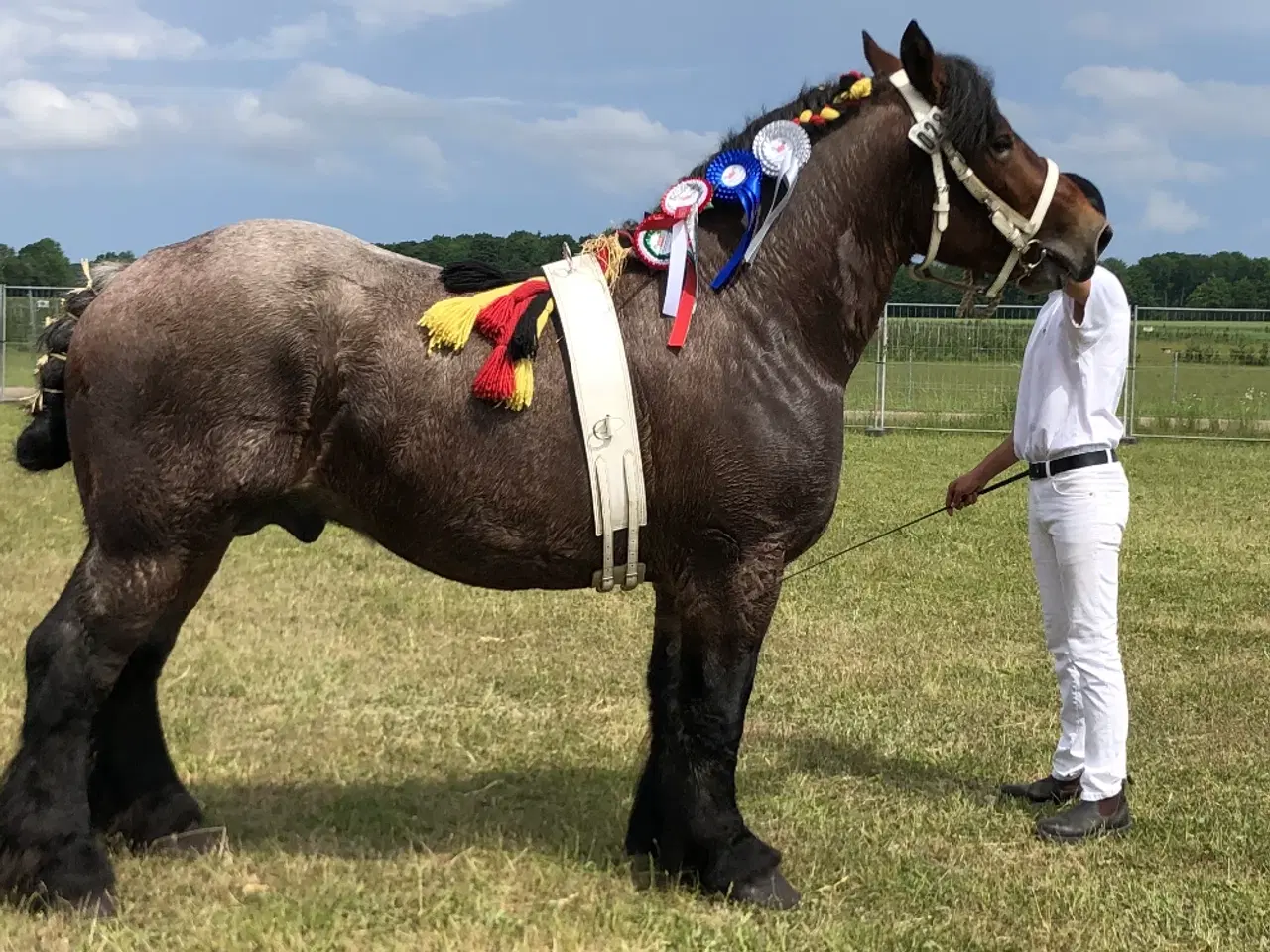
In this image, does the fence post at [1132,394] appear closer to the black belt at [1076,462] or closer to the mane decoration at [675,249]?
the black belt at [1076,462]

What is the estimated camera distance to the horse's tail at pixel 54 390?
3.69 metres

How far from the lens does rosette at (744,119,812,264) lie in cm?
371

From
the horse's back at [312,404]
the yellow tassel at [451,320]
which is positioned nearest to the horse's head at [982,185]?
the horse's back at [312,404]

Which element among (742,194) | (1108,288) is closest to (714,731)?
(742,194)

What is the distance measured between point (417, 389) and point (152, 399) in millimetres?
755

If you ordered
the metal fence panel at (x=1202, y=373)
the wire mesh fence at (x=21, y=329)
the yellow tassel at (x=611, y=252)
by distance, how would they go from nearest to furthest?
1. the yellow tassel at (x=611, y=252)
2. the metal fence panel at (x=1202, y=373)
3. the wire mesh fence at (x=21, y=329)

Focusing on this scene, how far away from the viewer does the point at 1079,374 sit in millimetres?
4570

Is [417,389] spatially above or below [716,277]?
below

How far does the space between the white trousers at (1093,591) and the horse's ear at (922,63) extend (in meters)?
1.68

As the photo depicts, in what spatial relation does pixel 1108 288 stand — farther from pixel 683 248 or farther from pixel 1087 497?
pixel 683 248

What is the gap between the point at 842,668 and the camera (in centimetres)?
671

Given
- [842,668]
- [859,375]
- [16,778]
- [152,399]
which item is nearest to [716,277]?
[152,399]

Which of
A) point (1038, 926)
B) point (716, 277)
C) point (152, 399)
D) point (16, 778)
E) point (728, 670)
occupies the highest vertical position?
point (716, 277)

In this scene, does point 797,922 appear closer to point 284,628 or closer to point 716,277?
point 716,277
